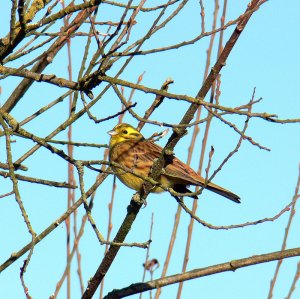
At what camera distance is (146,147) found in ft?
21.2

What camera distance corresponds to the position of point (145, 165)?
20.7 ft

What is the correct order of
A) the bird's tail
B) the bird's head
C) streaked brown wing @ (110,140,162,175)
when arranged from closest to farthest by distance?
the bird's tail
streaked brown wing @ (110,140,162,175)
the bird's head

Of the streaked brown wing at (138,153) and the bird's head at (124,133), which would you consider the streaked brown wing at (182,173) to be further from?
the bird's head at (124,133)

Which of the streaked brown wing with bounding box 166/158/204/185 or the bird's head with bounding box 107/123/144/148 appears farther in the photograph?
the bird's head with bounding box 107/123/144/148

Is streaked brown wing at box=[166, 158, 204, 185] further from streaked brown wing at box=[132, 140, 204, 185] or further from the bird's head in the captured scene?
the bird's head

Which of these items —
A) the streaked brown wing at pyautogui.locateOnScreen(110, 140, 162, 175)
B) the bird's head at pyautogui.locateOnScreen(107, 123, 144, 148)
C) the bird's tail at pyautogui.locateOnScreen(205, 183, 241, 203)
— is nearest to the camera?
the bird's tail at pyautogui.locateOnScreen(205, 183, 241, 203)

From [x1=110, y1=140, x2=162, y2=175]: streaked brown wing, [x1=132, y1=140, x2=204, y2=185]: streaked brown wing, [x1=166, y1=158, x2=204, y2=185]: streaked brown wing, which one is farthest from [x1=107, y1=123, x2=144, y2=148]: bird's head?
[x1=166, y1=158, x2=204, y2=185]: streaked brown wing

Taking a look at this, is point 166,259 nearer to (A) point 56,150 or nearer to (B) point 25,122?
(B) point 25,122

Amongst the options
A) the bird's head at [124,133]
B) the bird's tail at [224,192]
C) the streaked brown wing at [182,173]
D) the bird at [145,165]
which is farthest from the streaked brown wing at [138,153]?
the bird's tail at [224,192]

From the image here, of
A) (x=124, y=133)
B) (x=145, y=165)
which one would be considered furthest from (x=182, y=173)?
(x=124, y=133)

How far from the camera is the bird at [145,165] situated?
580 centimetres

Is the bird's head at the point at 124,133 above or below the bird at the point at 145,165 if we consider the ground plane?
above

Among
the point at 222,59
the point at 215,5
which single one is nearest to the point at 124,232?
the point at 222,59

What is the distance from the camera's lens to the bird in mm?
5805
